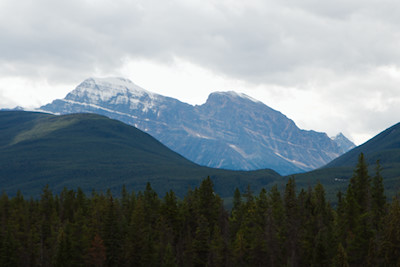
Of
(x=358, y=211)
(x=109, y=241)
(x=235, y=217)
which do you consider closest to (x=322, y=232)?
(x=358, y=211)

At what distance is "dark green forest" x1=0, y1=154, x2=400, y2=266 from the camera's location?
10350 centimetres

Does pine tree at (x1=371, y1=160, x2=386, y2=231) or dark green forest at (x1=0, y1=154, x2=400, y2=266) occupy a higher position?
pine tree at (x1=371, y1=160, x2=386, y2=231)

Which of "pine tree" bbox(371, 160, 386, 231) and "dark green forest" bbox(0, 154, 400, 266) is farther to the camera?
"pine tree" bbox(371, 160, 386, 231)

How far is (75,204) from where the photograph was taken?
144000 mm

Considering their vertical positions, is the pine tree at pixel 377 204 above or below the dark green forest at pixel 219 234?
above

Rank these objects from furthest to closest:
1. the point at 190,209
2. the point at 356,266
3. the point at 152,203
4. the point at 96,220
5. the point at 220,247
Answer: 1. the point at 152,203
2. the point at 190,209
3. the point at 96,220
4. the point at 220,247
5. the point at 356,266

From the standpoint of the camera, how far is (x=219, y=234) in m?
117

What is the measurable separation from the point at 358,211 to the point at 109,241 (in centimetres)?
4721

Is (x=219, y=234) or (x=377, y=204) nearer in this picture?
(x=377, y=204)

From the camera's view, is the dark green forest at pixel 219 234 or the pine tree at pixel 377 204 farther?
the pine tree at pixel 377 204

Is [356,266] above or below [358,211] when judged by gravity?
below

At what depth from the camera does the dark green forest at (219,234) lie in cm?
10350

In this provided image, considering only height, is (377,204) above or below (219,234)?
above

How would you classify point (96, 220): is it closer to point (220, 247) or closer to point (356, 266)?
point (220, 247)
